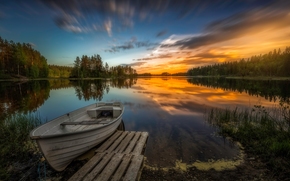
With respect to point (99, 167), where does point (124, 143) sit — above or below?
below

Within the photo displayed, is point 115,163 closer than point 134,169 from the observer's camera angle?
No

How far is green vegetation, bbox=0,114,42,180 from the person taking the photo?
5.82 metres

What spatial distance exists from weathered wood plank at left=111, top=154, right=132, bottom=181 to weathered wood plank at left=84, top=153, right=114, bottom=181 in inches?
22.6

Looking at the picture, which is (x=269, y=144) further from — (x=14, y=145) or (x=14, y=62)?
(x=14, y=62)

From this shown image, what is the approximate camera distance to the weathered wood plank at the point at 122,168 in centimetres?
450

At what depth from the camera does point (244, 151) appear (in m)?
7.11

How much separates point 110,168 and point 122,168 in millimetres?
406

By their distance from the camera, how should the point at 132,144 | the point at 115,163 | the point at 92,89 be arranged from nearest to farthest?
the point at 115,163 → the point at 132,144 → the point at 92,89

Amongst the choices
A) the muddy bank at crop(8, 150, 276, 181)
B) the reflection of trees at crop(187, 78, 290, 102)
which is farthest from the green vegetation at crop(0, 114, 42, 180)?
the reflection of trees at crop(187, 78, 290, 102)

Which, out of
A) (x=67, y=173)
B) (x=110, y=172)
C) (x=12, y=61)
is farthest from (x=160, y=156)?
(x=12, y=61)

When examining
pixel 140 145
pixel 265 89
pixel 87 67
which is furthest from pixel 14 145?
pixel 87 67

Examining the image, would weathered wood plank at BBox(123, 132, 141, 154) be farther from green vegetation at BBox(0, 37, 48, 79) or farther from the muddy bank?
green vegetation at BBox(0, 37, 48, 79)

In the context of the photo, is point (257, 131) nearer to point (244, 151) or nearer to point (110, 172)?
point (244, 151)

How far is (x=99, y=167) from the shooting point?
4.97 m
